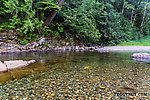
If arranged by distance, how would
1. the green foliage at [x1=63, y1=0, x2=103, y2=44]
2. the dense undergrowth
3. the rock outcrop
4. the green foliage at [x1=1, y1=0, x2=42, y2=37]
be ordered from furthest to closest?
1. the green foliage at [x1=63, y1=0, x2=103, y2=44]
2. the dense undergrowth
3. the green foliage at [x1=1, y1=0, x2=42, y2=37]
4. the rock outcrop

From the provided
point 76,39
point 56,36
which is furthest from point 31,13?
point 76,39

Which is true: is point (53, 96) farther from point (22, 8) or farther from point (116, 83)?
point (22, 8)

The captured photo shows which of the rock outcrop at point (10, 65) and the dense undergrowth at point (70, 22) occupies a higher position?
the dense undergrowth at point (70, 22)

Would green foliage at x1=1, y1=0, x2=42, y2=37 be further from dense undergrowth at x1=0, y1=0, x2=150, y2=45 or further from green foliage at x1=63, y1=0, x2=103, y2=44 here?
green foliage at x1=63, y1=0, x2=103, y2=44

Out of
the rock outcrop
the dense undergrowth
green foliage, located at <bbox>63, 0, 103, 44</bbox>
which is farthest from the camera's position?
green foliage, located at <bbox>63, 0, 103, 44</bbox>

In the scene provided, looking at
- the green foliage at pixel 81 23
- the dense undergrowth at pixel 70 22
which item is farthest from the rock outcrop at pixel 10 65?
the green foliage at pixel 81 23

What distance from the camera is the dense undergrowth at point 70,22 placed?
57.2 feet

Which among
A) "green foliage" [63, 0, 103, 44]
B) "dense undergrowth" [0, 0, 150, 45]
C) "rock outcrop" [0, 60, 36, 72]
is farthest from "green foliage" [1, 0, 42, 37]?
"rock outcrop" [0, 60, 36, 72]

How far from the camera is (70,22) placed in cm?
2153

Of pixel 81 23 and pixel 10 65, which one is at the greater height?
pixel 81 23

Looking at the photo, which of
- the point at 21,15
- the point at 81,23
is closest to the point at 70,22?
the point at 81,23

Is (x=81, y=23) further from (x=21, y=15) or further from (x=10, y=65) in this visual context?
(x=10, y=65)

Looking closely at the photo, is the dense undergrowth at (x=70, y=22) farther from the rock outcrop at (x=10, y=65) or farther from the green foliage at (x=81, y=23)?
the rock outcrop at (x=10, y=65)

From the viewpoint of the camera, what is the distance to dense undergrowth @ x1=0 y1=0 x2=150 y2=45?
17422mm
